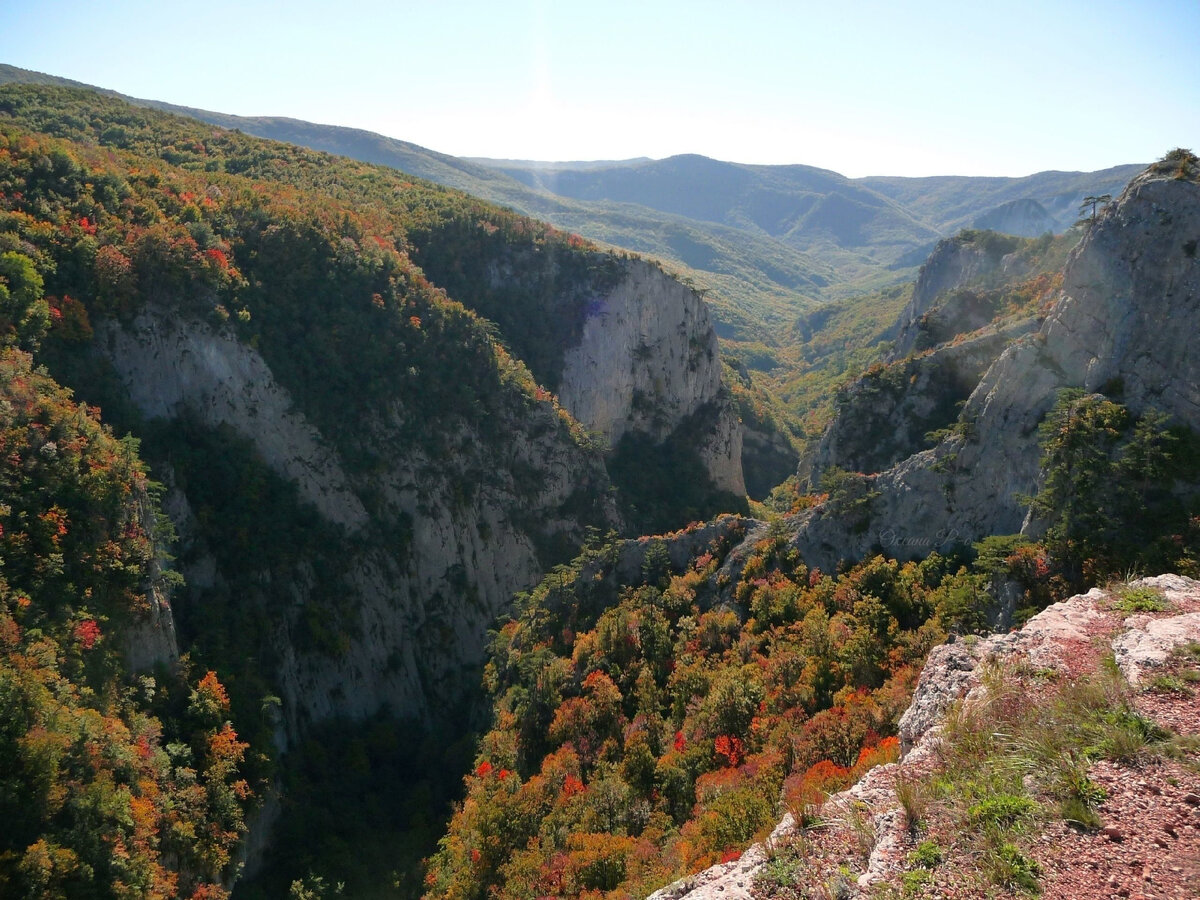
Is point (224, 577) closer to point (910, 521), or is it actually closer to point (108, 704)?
point (108, 704)

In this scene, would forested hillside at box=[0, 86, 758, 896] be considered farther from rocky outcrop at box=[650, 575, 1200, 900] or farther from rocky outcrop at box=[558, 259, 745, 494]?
rocky outcrop at box=[650, 575, 1200, 900]

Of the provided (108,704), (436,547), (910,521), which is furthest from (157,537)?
(910,521)

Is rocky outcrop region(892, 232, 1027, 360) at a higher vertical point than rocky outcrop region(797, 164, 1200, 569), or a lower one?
higher

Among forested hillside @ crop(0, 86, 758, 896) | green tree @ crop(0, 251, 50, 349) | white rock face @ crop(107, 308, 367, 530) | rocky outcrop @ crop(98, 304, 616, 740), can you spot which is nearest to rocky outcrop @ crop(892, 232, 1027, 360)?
forested hillside @ crop(0, 86, 758, 896)

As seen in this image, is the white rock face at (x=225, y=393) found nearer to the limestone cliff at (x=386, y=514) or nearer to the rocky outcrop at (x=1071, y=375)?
the limestone cliff at (x=386, y=514)

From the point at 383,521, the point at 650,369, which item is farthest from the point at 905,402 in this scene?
the point at 383,521
